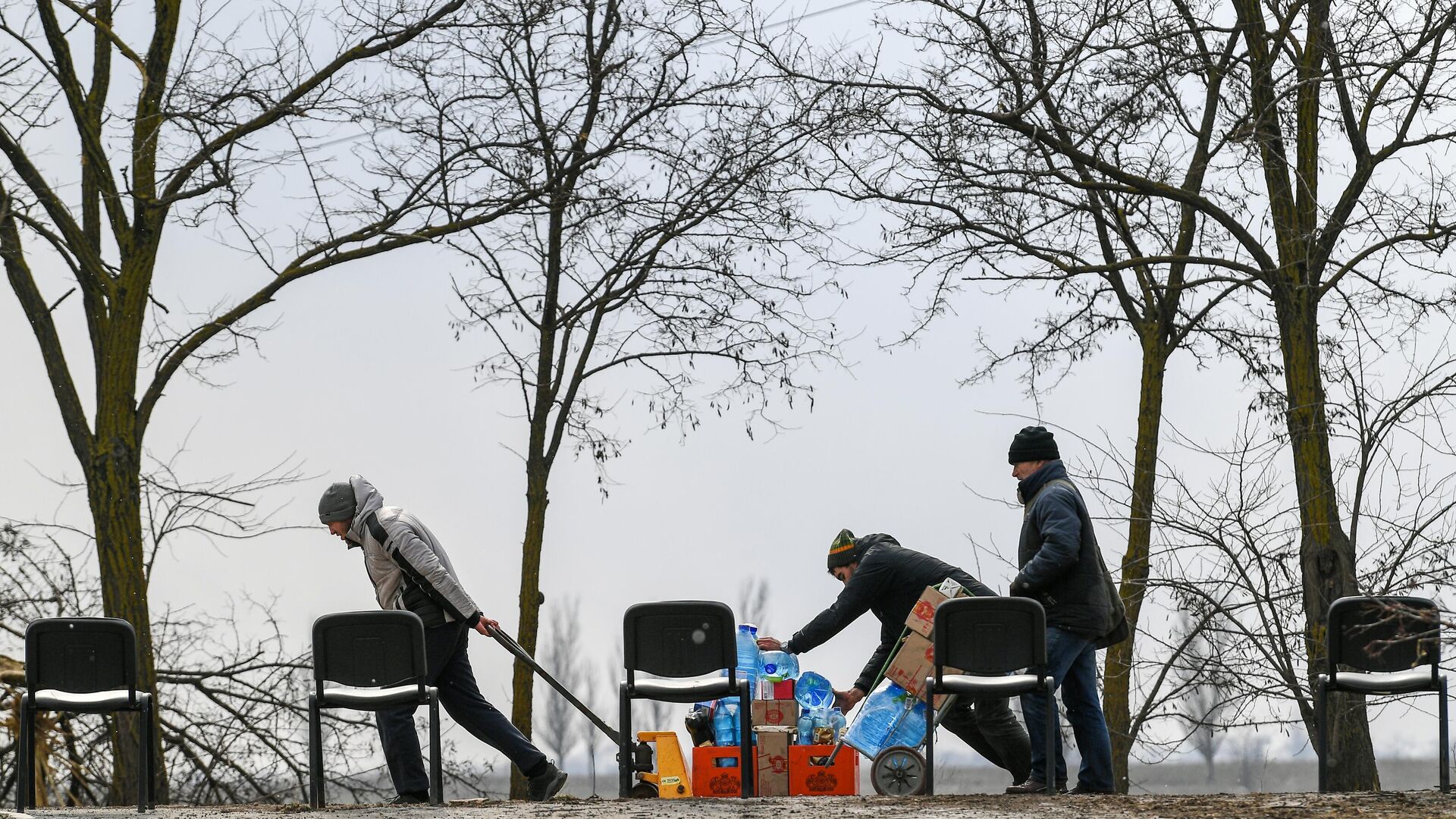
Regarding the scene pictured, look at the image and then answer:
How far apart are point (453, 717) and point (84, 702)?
1.76m

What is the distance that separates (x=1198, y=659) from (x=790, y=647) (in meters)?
4.00

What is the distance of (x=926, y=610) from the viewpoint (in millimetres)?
7789

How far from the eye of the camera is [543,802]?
773 cm

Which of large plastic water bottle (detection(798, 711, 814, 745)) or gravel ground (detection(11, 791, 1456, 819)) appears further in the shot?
large plastic water bottle (detection(798, 711, 814, 745))

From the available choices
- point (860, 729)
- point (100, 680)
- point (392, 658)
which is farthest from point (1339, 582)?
point (100, 680)

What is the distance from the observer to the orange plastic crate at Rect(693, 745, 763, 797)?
25.8 ft

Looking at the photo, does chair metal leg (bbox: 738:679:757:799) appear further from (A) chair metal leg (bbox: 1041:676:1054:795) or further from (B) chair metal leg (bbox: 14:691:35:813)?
(B) chair metal leg (bbox: 14:691:35:813)

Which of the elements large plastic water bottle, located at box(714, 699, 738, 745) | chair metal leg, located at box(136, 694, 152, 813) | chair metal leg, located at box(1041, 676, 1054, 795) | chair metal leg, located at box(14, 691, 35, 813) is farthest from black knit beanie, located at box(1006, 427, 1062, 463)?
chair metal leg, located at box(14, 691, 35, 813)

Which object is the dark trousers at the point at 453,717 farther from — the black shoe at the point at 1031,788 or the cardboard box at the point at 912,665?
the black shoe at the point at 1031,788

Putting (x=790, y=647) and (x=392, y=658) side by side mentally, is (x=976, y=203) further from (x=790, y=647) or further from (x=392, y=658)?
(x=392, y=658)

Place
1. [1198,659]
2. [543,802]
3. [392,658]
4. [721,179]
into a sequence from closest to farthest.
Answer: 1. [392,658]
2. [543,802]
3. [1198,659]
4. [721,179]

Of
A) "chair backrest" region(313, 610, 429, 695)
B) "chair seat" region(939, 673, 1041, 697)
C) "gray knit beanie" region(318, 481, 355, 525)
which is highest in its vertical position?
"gray knit beanie" region(318, 481, 355, 525)

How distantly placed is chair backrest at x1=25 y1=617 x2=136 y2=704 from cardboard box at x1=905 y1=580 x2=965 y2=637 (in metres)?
3.71

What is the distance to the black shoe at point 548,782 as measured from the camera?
25.2 feet
